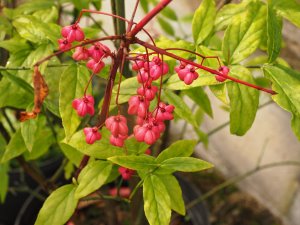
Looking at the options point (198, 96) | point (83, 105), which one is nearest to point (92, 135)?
point (83, 105)

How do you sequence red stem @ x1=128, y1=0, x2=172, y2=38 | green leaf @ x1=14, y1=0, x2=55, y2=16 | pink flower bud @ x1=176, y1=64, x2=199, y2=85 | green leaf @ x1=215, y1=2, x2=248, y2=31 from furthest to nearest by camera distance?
green leaf @ x1=14, y1=0, x2=55, y2=16
green leaf @ x1=215, y1=2, x2=248, y2=31
pink flower bud @ x1=176, y1=64, x2=199, y2=85
red stem @ x1=128, y1=0, x2=172, y2=38

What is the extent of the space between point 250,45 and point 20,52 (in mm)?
434

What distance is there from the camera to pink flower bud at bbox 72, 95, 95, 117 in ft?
2.31

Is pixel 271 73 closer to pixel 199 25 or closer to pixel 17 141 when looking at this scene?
pixel 199 25

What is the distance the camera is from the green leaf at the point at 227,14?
92 centimetres

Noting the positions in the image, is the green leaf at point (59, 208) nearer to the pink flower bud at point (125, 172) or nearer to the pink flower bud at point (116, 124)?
the pink flower bud at point (125, 172)

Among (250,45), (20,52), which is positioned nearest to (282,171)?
(250,45)

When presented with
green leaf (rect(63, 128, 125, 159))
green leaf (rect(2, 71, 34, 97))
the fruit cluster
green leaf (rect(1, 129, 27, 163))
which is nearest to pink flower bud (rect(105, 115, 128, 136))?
the fruit cluster

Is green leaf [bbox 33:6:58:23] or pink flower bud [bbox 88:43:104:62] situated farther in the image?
green leaf [bbox 33:6:58:23]

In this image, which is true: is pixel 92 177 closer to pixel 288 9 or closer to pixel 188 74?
pixel 188 74

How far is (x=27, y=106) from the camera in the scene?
3.03 ft

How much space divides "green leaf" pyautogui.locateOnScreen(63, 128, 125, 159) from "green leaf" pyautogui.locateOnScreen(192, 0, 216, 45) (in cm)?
24

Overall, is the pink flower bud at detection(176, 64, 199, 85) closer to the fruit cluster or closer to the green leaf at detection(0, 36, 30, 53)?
the fruit cluster

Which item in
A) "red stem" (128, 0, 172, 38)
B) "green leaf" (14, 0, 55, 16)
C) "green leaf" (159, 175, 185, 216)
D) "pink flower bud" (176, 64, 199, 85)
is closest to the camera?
"red stem" (128, 0, 172, 38)
